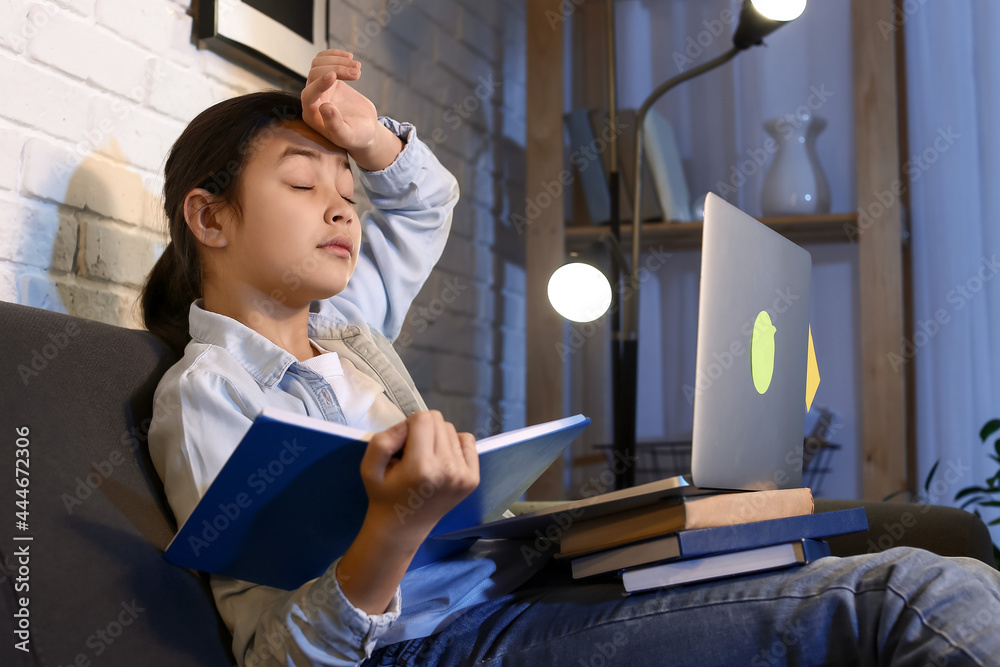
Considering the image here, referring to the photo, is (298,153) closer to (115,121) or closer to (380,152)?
(380,152)

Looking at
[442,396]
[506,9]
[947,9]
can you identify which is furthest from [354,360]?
Result: [947,9]

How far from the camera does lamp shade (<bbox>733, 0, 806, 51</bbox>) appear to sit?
5.40 feet

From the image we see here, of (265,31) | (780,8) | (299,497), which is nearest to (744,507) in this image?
(299,497)

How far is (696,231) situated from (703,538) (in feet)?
5.12

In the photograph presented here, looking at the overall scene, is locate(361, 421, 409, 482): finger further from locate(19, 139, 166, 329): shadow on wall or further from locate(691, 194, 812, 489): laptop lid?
locate(19, 139, 166, 329): shadow on wall

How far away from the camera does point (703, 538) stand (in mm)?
731

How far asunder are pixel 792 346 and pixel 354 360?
54 centimetres

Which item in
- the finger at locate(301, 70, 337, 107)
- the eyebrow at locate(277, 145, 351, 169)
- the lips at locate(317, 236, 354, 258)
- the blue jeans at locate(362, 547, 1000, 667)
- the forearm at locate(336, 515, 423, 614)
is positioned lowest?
the blue jeans at locate(362, 547, 1000, 667)

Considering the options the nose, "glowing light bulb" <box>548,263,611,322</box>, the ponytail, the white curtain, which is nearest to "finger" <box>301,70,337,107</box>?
the nose

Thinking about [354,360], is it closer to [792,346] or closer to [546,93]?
[792,346]

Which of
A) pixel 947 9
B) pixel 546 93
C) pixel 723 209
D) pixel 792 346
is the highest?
pixel 947 9

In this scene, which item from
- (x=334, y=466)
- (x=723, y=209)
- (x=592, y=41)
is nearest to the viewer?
(x=334, y=466)

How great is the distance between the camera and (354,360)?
1.12 meters

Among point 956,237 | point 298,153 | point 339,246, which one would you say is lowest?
point 339,246
